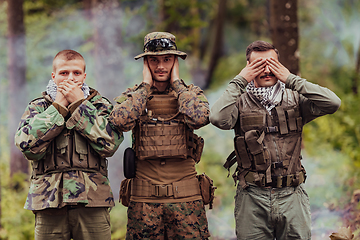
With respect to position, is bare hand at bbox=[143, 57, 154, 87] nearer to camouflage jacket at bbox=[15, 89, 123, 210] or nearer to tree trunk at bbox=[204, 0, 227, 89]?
camouflage jacket at bbox=[15, 89, 123, 210]

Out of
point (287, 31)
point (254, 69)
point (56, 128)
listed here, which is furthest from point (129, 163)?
point (287, 31)

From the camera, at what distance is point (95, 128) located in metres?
3.24

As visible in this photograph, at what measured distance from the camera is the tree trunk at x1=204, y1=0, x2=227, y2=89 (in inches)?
568

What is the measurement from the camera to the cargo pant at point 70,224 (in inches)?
125

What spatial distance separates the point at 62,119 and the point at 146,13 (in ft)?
28.2

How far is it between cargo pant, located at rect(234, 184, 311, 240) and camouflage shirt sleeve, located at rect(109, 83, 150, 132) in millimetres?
1216

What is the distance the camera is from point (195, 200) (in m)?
3.45

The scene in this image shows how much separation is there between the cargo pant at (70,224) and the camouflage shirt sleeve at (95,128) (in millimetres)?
536

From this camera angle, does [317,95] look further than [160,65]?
No

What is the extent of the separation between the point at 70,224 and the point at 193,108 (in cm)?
148

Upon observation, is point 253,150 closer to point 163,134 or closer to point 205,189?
point 205,189

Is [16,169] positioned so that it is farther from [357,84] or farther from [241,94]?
[357,84]

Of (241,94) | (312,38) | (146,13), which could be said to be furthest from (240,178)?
(312,38)

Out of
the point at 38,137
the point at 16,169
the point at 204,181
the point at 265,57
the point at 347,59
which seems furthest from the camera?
the point at 347,59
